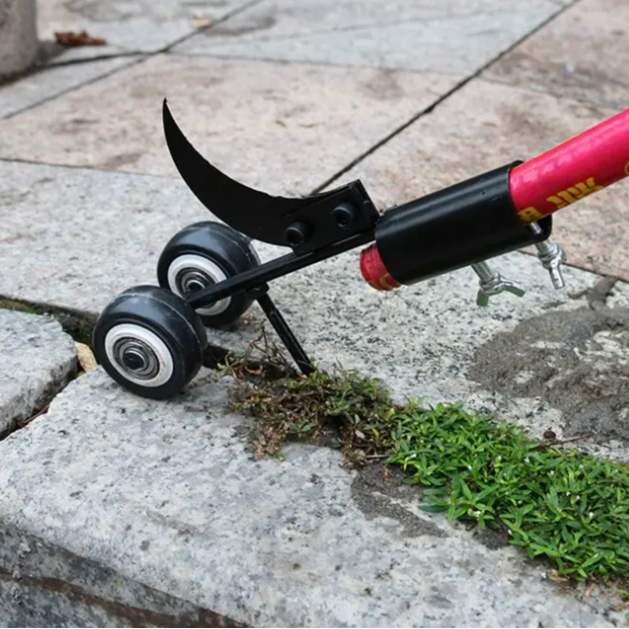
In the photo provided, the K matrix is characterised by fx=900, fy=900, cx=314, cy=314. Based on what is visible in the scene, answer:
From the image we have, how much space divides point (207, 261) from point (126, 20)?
3457 mm

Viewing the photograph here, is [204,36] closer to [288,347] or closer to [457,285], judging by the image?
[457,285]

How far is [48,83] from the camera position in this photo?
3.93 metres

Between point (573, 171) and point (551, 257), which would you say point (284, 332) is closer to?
point (551, 257)

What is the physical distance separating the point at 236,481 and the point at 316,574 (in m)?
0.26

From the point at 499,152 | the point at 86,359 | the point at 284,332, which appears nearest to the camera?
the point at 284,332

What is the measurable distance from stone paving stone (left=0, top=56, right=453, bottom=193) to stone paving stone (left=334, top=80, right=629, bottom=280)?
123 mm

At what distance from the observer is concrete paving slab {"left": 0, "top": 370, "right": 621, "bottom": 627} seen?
135 cm

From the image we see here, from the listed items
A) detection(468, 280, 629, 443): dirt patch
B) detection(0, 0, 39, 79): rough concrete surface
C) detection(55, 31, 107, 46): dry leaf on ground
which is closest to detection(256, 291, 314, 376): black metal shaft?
detection(468, 280, 629, 443): dirt patch

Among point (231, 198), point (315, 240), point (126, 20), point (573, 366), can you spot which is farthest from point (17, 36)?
point (573, 366)

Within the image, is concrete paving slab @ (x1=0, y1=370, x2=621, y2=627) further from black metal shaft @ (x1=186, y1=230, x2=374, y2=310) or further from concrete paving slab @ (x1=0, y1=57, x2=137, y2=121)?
concrete paving slab @ (x1=0, y1=57, x2=137, y2=121)

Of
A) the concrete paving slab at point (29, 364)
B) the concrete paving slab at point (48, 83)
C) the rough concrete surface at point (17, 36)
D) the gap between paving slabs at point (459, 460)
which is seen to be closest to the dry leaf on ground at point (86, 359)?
the concrete paving slab at point (29, 364)

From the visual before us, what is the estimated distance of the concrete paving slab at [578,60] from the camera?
370cm

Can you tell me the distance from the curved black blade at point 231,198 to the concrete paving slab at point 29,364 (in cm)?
51

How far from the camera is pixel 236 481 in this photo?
159 cm
